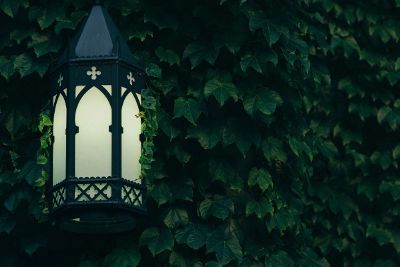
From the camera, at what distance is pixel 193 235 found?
7355 millimetres

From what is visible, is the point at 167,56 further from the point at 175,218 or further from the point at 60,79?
the point at 60,79

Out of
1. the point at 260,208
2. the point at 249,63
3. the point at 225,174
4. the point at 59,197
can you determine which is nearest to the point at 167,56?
the point at 249,63

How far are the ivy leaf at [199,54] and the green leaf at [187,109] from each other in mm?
240

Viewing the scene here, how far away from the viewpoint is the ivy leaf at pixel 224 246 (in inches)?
287

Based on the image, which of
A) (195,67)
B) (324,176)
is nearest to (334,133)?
(324,176)

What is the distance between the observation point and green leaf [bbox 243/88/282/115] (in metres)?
7.48

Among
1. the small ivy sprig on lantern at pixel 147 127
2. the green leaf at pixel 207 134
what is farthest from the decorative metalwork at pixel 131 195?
the green leaf at pixel 207 134

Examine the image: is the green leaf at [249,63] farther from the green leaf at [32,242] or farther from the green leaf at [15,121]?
the green leaf at [32,242]

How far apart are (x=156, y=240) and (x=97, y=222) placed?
0.79 m

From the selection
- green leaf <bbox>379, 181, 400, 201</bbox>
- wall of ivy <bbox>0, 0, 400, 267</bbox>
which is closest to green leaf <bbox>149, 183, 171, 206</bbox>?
wall of ivy <bbox>0, 0, 400, 267</bbox>

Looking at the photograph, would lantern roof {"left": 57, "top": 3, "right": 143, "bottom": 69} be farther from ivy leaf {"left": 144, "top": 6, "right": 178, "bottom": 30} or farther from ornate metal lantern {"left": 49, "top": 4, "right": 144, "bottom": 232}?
ivy leaf {"left": 144, "top": 6, "right": 178, "bottom": 30}

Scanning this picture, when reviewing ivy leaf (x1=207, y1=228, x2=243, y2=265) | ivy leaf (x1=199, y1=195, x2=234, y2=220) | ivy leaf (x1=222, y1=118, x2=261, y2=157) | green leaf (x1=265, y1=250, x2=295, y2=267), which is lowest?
green leaf (x1=265, y1=250, x2=295, y2=267)

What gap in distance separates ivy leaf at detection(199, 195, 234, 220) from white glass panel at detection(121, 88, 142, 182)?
1042mm

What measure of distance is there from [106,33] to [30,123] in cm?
126
